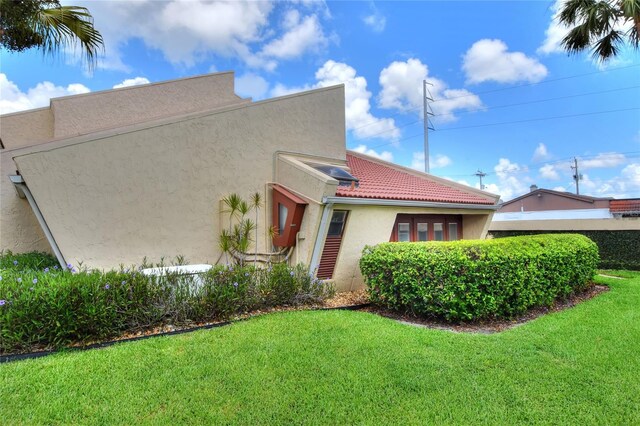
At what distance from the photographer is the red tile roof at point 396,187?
11.2 meters

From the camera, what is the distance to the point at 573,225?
17.4 meters

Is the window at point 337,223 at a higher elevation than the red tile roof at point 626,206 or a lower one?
lower

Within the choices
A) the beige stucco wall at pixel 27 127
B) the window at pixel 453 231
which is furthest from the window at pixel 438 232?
the beige stucco wall at pixel 27 127

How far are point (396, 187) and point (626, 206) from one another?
19.0m

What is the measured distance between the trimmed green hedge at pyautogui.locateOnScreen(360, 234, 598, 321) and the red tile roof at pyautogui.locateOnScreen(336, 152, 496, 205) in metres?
2.60

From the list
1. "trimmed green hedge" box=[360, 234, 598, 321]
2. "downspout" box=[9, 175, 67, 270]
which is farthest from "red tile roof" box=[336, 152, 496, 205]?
"downspout" box=[9, 175, 67, 270]

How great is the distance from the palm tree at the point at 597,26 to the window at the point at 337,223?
13.0 m

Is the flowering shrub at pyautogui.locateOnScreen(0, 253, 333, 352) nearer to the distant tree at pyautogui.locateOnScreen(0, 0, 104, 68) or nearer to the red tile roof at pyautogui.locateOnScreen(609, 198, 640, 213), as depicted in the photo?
the distant tree at pyautogui.locateOnScreen(0, 0, 104, 68)

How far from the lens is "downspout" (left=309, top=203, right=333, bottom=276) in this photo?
31.1ft

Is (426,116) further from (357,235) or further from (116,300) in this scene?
(116,300)

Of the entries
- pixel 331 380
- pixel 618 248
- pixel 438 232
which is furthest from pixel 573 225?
pixel 331 380

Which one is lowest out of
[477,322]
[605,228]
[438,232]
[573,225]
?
[477,322]

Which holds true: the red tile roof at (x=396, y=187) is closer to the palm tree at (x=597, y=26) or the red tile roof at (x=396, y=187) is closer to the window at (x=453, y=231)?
the window at (x=453, y=231)

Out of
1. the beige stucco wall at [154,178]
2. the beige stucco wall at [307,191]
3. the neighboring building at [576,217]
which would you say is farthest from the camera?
the neighboring building at [576,217]
